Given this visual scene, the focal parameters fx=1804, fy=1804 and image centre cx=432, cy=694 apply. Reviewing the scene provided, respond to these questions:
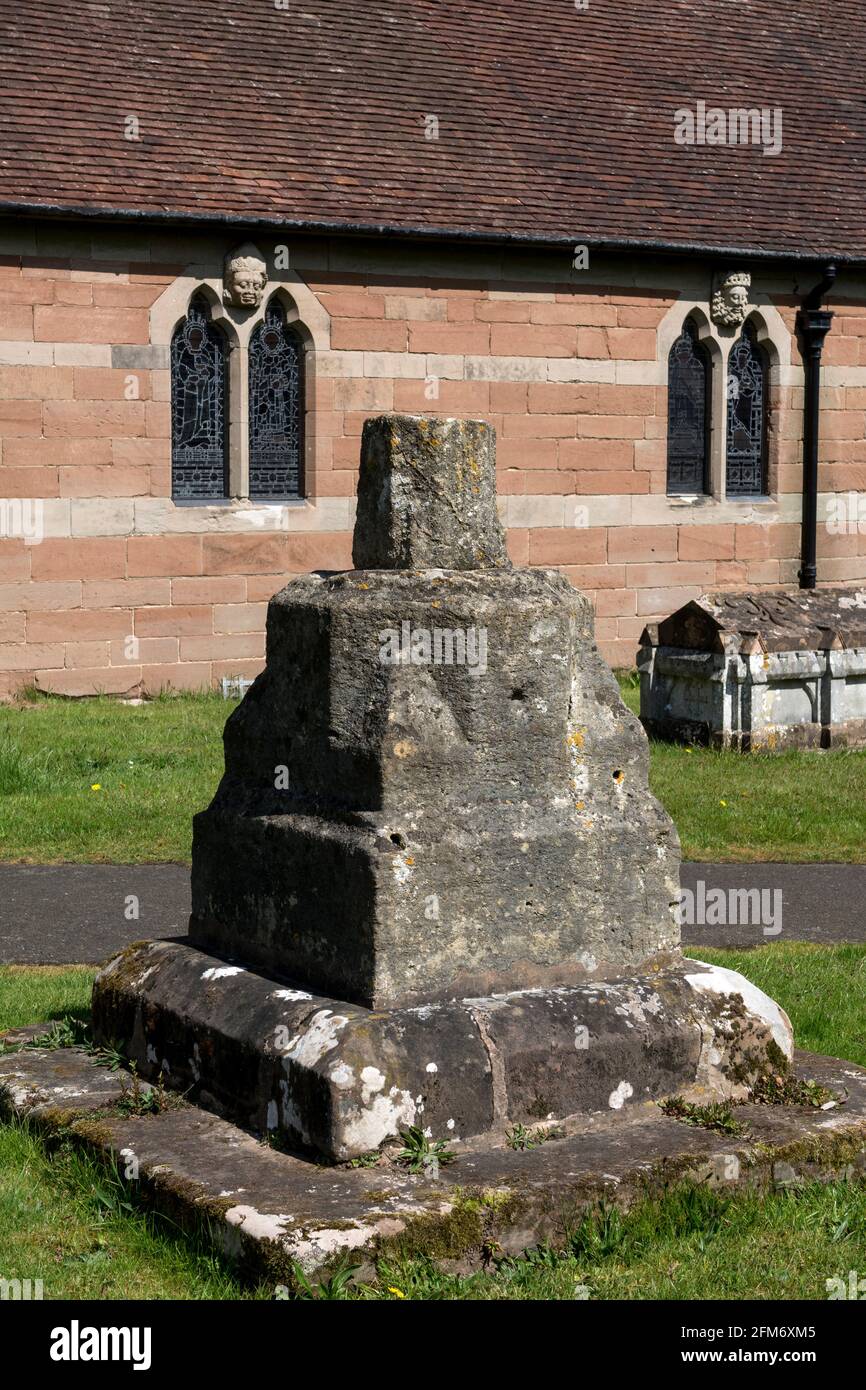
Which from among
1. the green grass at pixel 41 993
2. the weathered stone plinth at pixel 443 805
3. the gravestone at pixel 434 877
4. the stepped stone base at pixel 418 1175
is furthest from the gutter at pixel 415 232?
the stepped stone base at pixel 418 1175

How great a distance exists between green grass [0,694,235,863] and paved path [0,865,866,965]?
451 mm

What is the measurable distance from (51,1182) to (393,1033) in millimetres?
981

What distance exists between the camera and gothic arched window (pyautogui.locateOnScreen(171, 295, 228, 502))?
1496cm

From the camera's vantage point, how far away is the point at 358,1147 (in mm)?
4293

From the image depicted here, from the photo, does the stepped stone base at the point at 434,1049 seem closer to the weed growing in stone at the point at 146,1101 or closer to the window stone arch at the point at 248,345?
the weed growing in stone at the point at 146,1101

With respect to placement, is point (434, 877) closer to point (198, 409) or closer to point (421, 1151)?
point (421, 1151)

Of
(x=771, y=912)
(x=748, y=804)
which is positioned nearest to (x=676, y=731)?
(x=748, y=804)

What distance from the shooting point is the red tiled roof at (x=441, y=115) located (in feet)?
47.5

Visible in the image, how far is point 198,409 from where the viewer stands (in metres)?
15.1

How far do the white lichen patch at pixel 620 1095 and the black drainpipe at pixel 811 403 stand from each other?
13.8m

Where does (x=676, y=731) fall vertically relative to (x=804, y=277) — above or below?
below

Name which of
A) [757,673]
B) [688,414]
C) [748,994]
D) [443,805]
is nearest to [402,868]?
[443,805]

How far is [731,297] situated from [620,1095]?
13.5 meters
